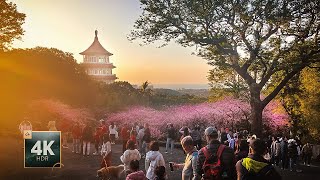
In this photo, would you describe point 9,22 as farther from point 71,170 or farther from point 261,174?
point 261,174

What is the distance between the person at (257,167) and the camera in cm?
593

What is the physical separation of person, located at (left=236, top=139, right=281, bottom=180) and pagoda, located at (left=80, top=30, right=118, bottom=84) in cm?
9534

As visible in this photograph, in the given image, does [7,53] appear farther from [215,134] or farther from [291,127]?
[215,134]

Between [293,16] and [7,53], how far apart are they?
29.2 meters

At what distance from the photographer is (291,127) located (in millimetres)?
31641

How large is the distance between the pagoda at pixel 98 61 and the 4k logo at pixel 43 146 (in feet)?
278

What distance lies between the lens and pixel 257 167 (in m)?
5.96

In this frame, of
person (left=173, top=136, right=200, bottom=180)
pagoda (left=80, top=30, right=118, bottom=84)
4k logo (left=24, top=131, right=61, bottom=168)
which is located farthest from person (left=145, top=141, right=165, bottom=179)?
pagoda (left=80, top=30, right=118, bottom=84)

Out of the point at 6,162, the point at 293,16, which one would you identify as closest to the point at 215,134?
the point at 6,162

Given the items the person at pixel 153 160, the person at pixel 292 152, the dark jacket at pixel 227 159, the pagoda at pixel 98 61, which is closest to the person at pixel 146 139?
the person at pixel 292 152

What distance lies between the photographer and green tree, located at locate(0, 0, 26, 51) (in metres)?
35.2

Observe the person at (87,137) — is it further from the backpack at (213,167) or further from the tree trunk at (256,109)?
the backpack at (213,167)

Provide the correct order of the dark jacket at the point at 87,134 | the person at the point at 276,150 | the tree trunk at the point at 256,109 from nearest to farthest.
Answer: the person at the point at 276,150
the dark jacket at the point at 87,134
the tree trunk at the point at 256,109

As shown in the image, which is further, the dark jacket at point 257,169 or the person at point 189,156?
the person at point 189,156
